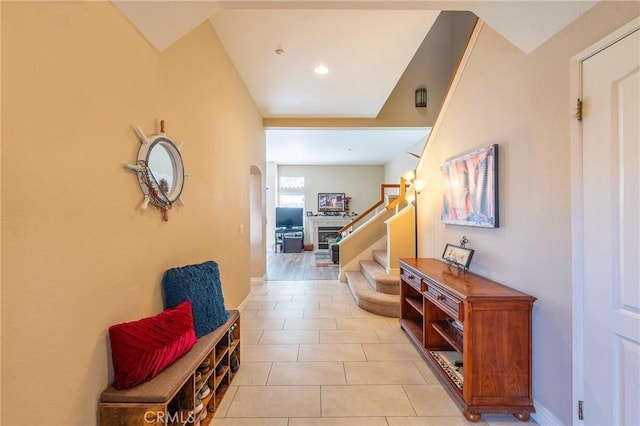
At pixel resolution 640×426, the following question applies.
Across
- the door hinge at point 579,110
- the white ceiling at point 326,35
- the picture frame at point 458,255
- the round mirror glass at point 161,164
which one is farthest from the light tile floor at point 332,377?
the white ceiling at point 326,35

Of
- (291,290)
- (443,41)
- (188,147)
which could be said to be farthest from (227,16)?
(443,41)

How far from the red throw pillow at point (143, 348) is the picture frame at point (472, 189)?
2.31 metres

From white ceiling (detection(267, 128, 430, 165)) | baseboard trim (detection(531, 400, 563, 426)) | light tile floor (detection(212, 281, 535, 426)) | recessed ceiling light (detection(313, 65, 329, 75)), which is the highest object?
white ceiling (detection(267, 128, 430, 165))

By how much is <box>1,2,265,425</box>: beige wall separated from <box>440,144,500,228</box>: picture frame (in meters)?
2.35

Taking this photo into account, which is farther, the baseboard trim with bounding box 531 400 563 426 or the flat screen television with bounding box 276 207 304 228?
the flat screen television with bounding box 276 207 304 228

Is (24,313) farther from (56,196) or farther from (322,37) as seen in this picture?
(322,37)

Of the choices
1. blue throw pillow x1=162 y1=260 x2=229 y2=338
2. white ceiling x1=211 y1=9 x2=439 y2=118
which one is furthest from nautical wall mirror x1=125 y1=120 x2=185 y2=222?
white ceiling x1=211 y1=9 x2=439 y2=118

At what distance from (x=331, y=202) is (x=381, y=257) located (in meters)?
5.32

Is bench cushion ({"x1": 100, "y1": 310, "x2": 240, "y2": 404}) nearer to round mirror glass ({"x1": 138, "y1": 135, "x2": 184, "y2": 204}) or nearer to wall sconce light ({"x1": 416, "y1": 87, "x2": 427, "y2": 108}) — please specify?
round mirror glass ({"x1": 138, "y1": 135, "x2": 184, "y2": 204})

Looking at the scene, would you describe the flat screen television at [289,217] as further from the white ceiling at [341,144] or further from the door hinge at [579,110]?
the door hinge at [579,110]

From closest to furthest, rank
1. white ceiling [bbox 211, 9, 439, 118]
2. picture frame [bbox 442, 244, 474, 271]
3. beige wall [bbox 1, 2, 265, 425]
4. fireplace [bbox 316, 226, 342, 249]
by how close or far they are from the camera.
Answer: beige wall [bbox 1, 2, 265, 425] → picture frame [bbox 442, 244, 474, 271] → white ceiling [bbox 211, 9, 439, 118] → fireplace [bbox 316, 226, 342, 249]

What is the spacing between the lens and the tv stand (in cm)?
895

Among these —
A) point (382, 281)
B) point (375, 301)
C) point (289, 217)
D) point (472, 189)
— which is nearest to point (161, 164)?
point (472, 189)

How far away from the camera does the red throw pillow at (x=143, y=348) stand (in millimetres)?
1325
